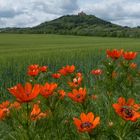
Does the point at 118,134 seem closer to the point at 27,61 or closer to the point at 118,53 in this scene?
the point at 118,53

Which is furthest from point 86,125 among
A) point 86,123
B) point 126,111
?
point 126,111

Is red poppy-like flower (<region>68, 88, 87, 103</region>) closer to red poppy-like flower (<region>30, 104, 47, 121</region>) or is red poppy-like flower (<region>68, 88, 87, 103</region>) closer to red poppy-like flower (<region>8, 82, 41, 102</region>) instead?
red poppy-like flower (<region>30, 104, 47, 121</region>)

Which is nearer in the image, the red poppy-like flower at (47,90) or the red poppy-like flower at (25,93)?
the red poppy-like flower at (25,93)

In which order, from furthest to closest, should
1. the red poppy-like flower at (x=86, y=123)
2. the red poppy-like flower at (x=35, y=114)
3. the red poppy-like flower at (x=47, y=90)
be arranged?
the red poppy-like flower at (x=47, y=90)
the red poppy-like flower at (x=35, y=114)
the red poppy-like flower at (x=86, y=123)

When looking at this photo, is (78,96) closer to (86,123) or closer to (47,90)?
(47,90)

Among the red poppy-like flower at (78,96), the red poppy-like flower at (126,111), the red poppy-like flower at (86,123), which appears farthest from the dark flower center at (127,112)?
the red poppy-like flower at (78,96)

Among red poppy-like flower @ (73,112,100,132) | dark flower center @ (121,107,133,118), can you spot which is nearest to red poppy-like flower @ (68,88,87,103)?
red poppy-like flower @ (73,112,100,132)

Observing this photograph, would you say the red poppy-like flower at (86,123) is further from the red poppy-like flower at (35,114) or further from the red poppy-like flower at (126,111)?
the red poppy-like flower at (35,114)

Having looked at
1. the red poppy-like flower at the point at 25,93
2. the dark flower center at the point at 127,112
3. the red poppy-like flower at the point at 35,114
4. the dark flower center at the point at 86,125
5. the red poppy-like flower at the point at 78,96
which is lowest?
the red poppy-like flower at the point at 35,114

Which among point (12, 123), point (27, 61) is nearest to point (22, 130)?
point (12, 123)

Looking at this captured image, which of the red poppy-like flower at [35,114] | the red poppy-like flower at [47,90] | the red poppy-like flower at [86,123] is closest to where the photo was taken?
the red poppy-like flower at [86,123]

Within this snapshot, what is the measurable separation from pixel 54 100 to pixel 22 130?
430 mm

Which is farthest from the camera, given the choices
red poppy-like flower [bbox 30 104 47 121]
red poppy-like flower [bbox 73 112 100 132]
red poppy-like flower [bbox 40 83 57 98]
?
red poppy-like flower [bbox 40 83 57 98]

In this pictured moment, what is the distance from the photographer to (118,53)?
12.5ft
